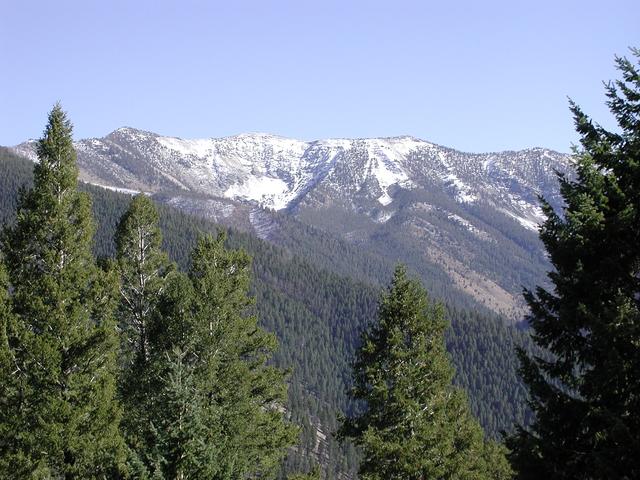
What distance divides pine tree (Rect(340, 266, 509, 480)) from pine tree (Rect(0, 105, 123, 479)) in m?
10.0

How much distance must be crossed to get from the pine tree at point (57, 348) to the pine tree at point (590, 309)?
40.1ft

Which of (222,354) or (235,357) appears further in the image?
(235,357)

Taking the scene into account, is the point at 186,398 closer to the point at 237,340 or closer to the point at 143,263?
the point at 237,340

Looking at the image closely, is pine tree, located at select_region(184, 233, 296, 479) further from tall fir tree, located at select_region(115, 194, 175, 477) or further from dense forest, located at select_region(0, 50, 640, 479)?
tall fir tree, located at select_region(115, 194, 175, 477)

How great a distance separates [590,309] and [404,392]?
37.7 feet

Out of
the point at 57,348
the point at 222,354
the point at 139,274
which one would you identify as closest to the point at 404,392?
the point at 222,354

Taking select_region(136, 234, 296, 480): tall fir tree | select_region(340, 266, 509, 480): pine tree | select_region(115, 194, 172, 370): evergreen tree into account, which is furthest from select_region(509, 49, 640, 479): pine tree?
select_region(115, 194, 172, 370): evergreen tree

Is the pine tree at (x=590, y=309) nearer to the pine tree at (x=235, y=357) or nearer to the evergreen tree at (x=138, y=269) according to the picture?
the pine tree at (x=235, y=357)

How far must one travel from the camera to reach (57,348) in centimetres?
1812

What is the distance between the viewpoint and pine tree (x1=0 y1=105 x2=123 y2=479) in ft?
58.2

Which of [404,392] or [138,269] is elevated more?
[138,269]

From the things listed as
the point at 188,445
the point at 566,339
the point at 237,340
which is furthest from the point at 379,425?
the point at 566,339

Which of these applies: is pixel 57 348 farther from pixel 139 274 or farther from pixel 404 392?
pixel 404 392

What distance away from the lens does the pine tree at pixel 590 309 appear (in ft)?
41.5
